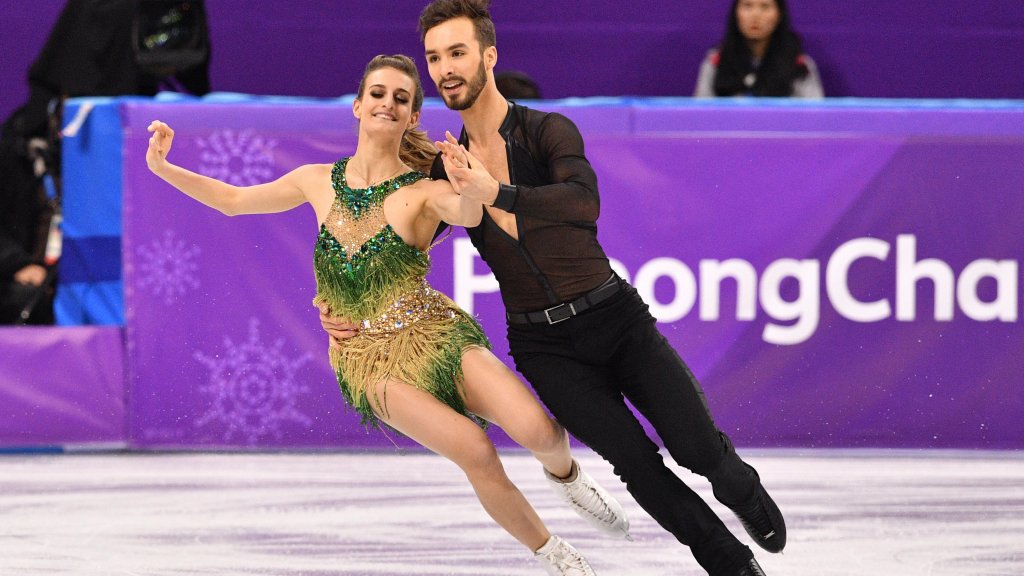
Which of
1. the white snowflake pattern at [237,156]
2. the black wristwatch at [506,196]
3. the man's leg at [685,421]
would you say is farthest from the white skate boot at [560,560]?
the white snowflake pattern at [237,156]

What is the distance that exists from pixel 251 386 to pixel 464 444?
2.27 metres

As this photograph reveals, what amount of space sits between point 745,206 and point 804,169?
27 centimetres

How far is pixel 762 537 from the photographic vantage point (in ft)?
11.7

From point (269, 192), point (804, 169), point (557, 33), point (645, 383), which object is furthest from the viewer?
point (557, 33)

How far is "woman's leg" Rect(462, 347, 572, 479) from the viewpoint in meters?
3.40

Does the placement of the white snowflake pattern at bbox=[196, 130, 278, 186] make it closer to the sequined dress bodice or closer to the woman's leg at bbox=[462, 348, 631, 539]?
the sequined dress bodice

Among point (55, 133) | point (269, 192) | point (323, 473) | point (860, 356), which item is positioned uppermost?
point (269, 192)

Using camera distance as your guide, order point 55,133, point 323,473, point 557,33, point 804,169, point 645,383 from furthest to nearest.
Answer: point 557,33
point 55,133
point 804,169
point 323,473
point 645,383

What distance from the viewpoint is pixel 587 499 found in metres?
3.62

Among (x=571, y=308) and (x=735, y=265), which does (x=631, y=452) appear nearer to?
(x=571, y=308)

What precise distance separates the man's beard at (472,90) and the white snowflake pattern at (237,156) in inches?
86.1

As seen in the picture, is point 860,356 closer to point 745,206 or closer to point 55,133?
point 745,206

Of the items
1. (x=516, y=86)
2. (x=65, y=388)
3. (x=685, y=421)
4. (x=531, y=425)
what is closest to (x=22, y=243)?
(x=65, y=388)

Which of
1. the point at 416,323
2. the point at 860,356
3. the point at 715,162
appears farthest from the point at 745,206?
the point at 416,323
